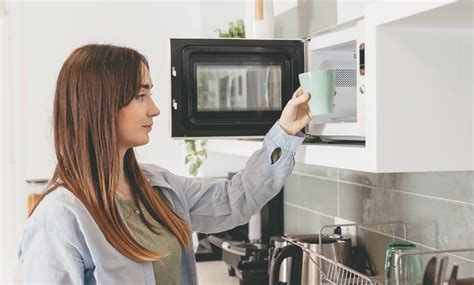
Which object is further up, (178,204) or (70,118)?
(70,118)

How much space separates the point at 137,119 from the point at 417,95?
0.62 metres

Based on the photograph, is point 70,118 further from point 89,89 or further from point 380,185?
point 380,185

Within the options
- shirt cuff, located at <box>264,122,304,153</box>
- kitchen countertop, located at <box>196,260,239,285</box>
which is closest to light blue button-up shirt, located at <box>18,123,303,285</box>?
shirt cuff, located at <box>264,122,304,153</box>

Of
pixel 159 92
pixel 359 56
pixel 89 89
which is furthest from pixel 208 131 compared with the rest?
pixel 159 92

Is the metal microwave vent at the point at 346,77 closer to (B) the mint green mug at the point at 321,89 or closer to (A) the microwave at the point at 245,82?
(A) the microwave at the point at 245,82

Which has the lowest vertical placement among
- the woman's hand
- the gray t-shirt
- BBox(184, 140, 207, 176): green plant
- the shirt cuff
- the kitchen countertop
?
the kitchen countertop

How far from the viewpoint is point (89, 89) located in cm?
146

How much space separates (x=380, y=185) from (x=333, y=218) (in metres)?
0.33

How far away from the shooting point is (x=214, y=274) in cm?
241

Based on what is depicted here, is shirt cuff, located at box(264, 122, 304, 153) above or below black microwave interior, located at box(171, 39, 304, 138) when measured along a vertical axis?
below

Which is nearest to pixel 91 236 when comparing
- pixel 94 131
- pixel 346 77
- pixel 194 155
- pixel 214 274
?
pixel 94 131

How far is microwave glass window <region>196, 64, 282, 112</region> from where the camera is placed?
1.65 meters

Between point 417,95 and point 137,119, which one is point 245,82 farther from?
point 417,95

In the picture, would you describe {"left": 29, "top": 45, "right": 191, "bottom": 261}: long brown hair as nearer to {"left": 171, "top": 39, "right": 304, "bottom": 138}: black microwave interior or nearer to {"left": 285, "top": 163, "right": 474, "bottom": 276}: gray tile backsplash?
{"left": 171, "top": 39, "right": 304, "bottom": 138}: black microwave interior
